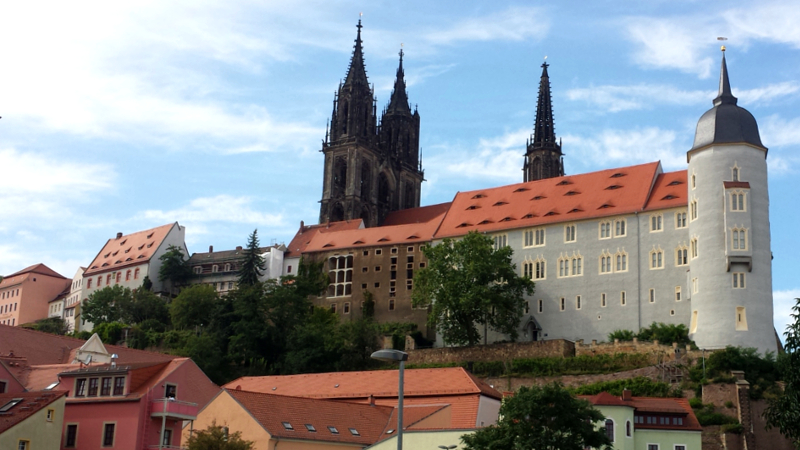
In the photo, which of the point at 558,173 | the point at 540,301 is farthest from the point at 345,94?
the point at 540,301

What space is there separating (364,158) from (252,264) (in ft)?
95.9

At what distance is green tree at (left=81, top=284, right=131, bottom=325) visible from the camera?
121625 mm

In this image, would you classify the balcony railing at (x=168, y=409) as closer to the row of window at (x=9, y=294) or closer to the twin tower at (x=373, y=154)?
the twin tower at (x=373, y=154)

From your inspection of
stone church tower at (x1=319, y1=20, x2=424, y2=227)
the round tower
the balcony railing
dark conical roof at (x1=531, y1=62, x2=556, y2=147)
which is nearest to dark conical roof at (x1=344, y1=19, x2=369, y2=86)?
stone church tower at (x1=319, y1=20, x2=424, y2=227)

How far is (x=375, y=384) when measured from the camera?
7581cm

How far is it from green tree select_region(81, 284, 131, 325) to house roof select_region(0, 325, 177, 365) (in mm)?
45958

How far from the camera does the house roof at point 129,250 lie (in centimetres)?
13375

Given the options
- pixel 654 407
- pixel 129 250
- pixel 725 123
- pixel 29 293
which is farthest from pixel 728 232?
pixel 29 293

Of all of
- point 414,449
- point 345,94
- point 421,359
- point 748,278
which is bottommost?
point 414,449

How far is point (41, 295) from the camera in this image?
14650 cm

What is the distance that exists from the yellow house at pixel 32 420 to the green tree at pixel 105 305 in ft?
215

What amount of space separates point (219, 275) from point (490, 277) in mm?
45484

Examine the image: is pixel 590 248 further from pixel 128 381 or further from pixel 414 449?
pixel 128 381

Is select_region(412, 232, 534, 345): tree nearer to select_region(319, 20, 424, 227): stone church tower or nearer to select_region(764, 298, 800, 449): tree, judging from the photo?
select_region(319, 20, 424, 227): stone church tower
